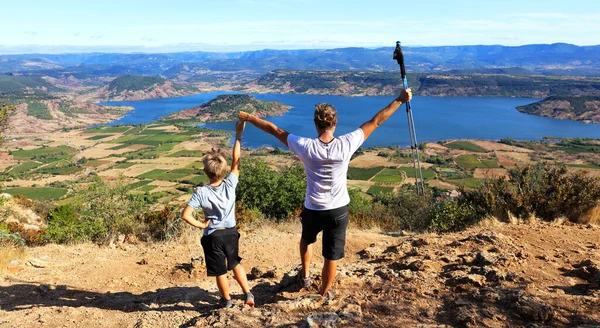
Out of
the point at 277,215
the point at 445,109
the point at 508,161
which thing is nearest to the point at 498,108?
the point at 445,109

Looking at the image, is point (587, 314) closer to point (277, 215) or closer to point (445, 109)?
point (277, 215)

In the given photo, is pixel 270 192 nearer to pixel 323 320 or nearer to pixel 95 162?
pixel 323 320

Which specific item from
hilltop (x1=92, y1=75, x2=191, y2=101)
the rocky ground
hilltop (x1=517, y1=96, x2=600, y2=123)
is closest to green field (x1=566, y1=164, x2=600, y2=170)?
hilltop (x1=517, y1=96, x2=600, y2=123)

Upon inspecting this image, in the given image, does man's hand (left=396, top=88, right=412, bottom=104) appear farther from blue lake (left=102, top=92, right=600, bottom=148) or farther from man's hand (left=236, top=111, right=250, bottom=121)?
blue lake (left=102, top=92, right=600, bottom=148)

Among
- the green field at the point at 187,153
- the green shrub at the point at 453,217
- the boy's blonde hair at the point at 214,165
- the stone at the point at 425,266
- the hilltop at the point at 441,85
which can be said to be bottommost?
the green field at the point at 187,153

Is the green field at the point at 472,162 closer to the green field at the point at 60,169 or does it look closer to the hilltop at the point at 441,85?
the green field at the point at 60,169

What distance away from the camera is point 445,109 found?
4754 inches

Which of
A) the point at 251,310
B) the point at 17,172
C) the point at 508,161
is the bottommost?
the point at 17,172

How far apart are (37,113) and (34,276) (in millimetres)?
133998

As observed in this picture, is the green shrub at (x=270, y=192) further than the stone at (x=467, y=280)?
Yes

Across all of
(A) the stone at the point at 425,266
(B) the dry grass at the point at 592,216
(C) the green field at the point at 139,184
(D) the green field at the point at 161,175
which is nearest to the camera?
(A) the stone at the point at 425,266

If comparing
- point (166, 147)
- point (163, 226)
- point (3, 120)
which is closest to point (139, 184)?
point (166, 147)

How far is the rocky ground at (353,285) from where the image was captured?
272cm

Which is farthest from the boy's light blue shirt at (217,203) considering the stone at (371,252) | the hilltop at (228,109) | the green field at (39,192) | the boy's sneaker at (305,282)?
the hilltop at (228,109)
